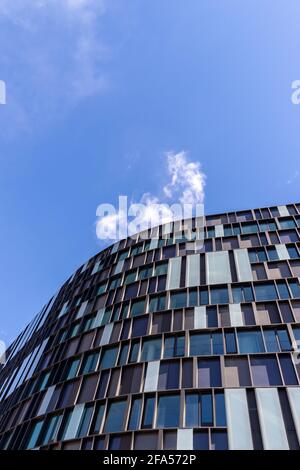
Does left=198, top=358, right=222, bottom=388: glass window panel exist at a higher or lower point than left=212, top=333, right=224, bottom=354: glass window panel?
lower

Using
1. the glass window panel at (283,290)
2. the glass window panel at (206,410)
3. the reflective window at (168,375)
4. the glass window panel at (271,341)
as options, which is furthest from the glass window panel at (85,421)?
the glass window panel at (283,290)

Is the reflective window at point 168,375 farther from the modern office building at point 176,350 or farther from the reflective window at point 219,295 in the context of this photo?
the reflective window at point 219,295

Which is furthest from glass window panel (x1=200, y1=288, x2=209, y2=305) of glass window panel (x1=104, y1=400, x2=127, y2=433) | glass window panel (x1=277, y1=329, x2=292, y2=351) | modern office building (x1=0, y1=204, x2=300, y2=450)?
glass window panel (x1=104, y1=400, x2=127, y2=433)

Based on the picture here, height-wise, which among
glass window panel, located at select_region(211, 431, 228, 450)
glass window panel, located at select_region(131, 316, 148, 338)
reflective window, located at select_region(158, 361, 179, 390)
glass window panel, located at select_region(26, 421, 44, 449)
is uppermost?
glass window panel, located at select_region(131, 316, 148, 338)

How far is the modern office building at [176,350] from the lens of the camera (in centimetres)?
1631

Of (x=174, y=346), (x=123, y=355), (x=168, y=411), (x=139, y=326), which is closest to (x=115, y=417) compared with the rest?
(x=168, y=411)

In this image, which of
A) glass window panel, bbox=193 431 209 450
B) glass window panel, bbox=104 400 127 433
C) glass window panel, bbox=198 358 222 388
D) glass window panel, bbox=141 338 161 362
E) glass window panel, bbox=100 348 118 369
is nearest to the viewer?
glass window panel, bbox=193 431 209 450

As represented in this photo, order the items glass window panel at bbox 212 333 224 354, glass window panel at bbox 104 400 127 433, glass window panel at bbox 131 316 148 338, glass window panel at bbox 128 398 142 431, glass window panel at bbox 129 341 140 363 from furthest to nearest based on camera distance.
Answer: glass window panel at bbox 131 316 148 338, glass window panel at bbox 129 341 140 363, glass window panel at bbox 212 333 224 354, glass window panel at bbox 104 400 127 433, glass window panel at bbox 128 398 142 431

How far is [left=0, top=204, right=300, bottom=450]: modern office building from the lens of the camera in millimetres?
16312

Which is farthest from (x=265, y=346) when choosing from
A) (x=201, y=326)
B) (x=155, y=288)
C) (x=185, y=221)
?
(x=185, y=221)

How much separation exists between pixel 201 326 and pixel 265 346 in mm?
3975

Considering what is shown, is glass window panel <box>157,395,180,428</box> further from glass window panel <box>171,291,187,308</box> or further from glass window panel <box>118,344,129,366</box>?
glass window panel <box>171,291,187,308</box>

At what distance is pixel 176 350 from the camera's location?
794 inches

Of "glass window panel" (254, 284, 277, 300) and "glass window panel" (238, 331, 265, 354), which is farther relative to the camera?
"glass window panel" (254, 284, 277, 300)
